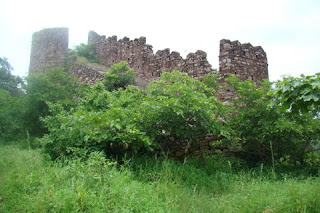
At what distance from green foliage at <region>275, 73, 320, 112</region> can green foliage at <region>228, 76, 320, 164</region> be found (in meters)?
2.30

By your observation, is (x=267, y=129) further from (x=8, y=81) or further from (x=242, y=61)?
(x=8, y=81)

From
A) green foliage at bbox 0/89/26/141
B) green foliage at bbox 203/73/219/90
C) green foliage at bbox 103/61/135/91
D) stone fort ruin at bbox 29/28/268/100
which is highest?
stone fort ruin at bbox 29/28/268/100

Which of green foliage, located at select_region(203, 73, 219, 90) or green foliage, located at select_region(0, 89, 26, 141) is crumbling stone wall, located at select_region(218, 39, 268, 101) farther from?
green foliage, located at select_region(0, 89, 26, 141)

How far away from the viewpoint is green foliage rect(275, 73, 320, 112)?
3.61 m

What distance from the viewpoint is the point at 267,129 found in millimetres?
6461

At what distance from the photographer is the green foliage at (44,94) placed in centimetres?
1057

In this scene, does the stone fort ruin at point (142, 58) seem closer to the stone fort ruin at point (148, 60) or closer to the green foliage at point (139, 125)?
the stone fort ruin at point (148, 60)

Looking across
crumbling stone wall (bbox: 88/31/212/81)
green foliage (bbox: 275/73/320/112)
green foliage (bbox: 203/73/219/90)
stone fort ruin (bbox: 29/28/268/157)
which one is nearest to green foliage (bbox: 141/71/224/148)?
stone fort ruin (bbox: 29/28/268/157)

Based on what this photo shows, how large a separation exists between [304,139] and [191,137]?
99.3 inches

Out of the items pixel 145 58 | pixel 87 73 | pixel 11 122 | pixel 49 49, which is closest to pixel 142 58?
pixel 145 58

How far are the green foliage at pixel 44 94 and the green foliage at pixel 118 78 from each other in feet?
3.92

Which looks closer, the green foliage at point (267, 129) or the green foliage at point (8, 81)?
the green foliage at point (267, 129)

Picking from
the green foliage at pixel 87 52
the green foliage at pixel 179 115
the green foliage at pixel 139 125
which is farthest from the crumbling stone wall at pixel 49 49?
the green foliage at pixel 179 115

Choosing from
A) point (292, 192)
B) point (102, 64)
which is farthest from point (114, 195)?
point (102, 64)
